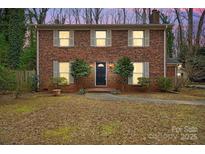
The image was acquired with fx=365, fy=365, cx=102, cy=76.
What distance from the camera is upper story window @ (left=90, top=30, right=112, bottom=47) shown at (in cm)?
1880

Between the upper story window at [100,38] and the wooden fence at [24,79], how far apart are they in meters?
3.53

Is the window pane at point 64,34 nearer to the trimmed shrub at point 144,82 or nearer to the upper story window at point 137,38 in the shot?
the upper story window at point 137,38

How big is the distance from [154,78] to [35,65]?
6.69 m

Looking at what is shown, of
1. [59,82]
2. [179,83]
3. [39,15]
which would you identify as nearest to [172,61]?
[179,83]

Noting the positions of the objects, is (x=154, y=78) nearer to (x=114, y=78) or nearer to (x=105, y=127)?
(x=114, y=78)

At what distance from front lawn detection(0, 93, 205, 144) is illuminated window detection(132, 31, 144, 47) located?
6.43m

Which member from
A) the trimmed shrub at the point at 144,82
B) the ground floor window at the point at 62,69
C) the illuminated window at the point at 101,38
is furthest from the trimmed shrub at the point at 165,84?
the ground floor window at the point at 62,69

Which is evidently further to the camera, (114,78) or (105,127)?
(114,78)

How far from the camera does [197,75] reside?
1994 cm

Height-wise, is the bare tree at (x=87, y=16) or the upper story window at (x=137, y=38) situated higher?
the bare tree at (x=87, y=16)

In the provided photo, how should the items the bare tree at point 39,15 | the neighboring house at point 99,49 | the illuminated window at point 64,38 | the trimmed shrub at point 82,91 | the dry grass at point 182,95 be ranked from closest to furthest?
the dry grass at point 182,95, the trimmed shrub at point 82,91, the neighboring house at point 99,49, the illuminated window at point 64,38, the bare tree at point 39,15

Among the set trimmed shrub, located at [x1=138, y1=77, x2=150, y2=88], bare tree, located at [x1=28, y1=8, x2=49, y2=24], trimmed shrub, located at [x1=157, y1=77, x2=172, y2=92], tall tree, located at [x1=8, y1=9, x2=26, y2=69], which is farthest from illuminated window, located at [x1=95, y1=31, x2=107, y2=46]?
bare tree, located at [x1=28, y1=8, x2=49, y2=24]

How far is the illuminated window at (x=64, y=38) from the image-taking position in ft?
61.8
